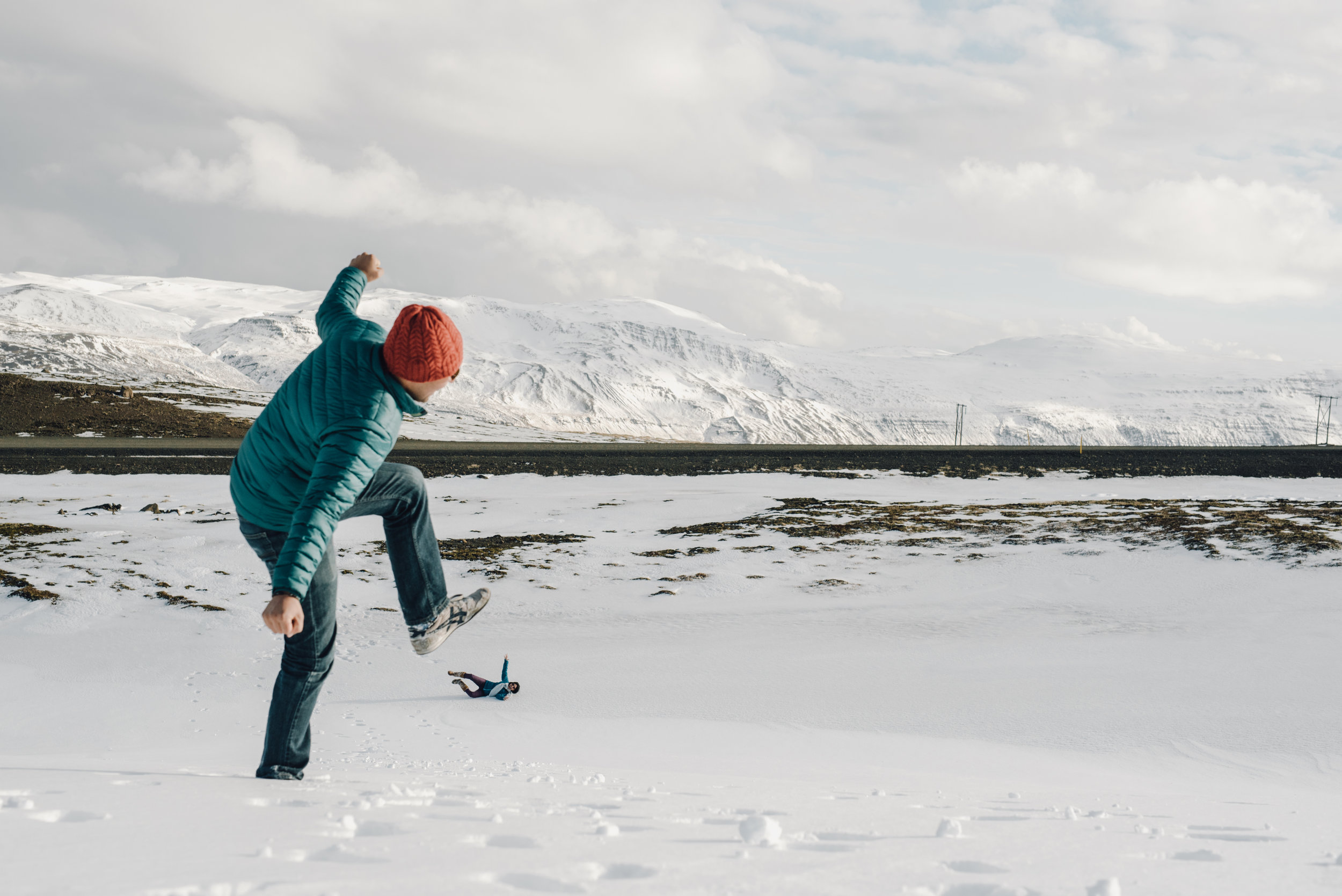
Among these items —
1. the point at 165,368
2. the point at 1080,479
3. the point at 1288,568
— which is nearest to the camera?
the point at 1288,568

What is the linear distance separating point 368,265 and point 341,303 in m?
0.62

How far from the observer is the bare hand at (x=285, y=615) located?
294 cm

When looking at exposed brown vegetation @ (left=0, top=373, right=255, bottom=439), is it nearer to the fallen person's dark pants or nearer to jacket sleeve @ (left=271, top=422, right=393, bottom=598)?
the fallen person's dark pants

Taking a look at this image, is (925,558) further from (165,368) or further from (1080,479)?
(165,368)

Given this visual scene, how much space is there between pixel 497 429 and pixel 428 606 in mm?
70265

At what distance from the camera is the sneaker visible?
385 cm

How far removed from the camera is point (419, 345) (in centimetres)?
315

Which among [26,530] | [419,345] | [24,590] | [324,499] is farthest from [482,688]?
[26,530]

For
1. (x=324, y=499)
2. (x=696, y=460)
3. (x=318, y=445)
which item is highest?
(x=318, y=445)

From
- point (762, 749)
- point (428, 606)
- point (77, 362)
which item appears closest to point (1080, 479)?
point (762, 749)

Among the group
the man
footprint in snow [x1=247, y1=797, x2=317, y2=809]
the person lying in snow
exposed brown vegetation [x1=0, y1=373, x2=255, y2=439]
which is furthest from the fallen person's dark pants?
exposed brown vegetation [x1=0, y1=373, x2=255, y2=439]

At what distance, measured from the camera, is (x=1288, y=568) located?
1141cm

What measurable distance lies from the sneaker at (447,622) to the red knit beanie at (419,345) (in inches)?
44.1

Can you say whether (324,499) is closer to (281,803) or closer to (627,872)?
(281,803)
